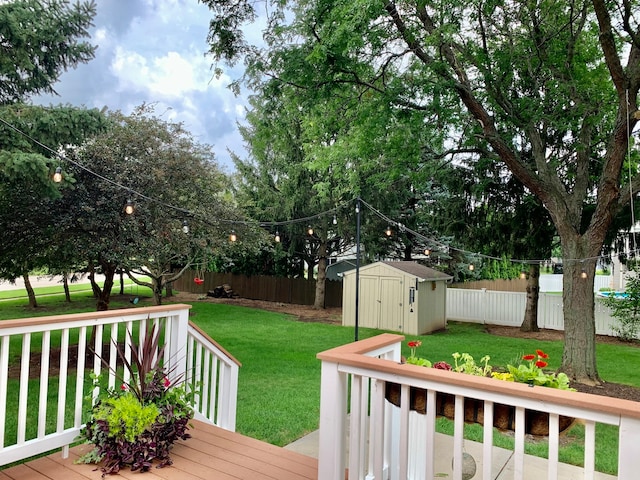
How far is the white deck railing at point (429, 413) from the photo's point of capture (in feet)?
4.17

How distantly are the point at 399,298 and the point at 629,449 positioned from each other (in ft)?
30.4

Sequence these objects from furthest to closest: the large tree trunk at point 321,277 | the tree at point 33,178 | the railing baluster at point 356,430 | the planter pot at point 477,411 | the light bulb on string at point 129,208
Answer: the large tree trunk at point 321,277 < the light bulb on string at point 129,208 < the tree at point 33,178 < the railing baluster at point 356,430 < the planter pot at point 477,411

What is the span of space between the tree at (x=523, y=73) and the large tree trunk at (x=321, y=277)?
7.72 m

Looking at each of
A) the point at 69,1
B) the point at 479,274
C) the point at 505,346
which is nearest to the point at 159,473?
the point at 69,1

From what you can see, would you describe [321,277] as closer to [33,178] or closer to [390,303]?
[390,303]

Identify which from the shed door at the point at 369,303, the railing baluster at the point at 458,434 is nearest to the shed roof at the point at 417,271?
the shed door at the point at 369,303

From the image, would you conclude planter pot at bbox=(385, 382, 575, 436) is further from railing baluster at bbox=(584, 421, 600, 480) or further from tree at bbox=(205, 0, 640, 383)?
tree at bbox=(205, 0, 640, 383)

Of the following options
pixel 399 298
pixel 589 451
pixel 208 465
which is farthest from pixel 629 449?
pixel 399 298

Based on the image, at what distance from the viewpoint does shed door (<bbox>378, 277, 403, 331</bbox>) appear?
10.4 m

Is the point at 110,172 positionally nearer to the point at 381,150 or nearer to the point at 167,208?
the point at 167,208

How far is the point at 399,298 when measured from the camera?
1040 centimetres

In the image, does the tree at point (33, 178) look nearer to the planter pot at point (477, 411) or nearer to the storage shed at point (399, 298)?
the planter pot at point (477, 411)

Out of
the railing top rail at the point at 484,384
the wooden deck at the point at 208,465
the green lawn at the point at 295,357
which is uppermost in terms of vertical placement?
the railing top rail at the point at 484,384

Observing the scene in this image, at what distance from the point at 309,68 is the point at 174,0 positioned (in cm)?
999
